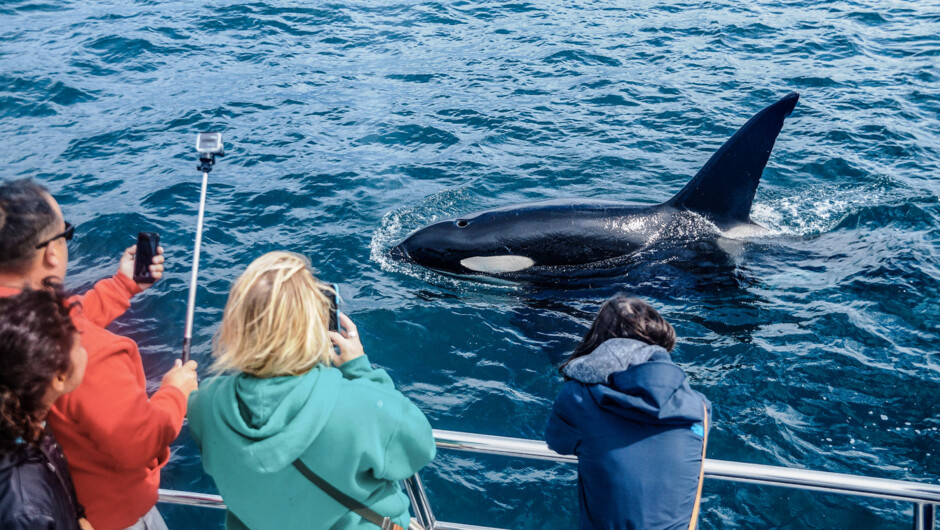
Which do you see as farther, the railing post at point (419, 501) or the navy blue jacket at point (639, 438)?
the railing post at point (419, 501)

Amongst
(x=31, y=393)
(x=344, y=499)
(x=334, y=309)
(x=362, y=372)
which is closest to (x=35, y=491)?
(x=31, y=393)

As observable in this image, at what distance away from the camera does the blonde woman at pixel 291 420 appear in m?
3.10

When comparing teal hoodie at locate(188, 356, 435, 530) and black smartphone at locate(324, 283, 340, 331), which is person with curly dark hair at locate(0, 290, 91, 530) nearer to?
teal hoodie at locate(188, 356, 435, 530)

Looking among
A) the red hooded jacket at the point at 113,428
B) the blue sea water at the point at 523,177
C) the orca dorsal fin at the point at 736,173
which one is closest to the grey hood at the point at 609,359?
the red hooded jacket at the point at 113,428

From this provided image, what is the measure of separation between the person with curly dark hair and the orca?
22.7ft

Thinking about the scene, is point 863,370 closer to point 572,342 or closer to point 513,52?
point 572,342

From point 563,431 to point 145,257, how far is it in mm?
2669

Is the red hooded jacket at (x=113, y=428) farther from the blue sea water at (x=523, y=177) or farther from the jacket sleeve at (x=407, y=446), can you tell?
the blue sea water at (x=523, y=177)

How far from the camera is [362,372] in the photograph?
138 inches

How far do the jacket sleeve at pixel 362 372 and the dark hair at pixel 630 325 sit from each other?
1085 mm

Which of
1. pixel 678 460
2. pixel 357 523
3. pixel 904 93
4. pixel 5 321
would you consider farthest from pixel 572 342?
pixel 904 93

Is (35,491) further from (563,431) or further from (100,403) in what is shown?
(563,431)

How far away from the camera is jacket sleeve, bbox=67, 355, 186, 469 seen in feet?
11.1

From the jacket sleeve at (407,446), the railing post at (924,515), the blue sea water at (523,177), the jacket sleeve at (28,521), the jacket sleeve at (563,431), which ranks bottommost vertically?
the blue sea water at (523,177)
